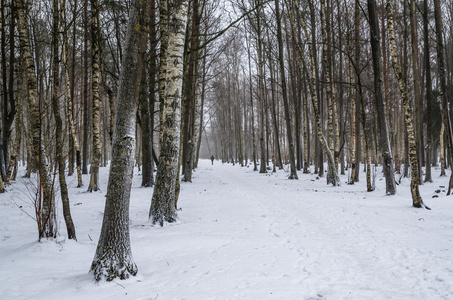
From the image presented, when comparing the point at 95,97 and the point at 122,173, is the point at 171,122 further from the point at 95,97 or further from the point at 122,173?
the point at 95,97

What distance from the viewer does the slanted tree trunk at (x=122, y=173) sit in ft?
10.5

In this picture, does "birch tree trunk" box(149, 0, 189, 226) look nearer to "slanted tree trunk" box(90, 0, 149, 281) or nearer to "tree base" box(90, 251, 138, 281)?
"slanted tree trunk" box(90, 0, 149, 281)

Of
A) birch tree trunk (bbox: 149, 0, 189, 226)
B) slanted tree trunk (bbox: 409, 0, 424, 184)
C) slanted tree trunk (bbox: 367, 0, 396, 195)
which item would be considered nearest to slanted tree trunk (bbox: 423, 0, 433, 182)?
slanted tree trunk (bbox: 409, 0, 424, 184)

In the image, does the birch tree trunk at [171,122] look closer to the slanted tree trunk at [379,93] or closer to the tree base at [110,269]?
the tree base at [110,269]

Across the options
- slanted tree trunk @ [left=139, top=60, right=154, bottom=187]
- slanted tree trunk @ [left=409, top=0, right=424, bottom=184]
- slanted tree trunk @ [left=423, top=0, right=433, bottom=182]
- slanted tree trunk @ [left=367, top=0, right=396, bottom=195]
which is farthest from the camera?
slanted tree trunk @ [left=139, top=60, right=154, bottom=187]

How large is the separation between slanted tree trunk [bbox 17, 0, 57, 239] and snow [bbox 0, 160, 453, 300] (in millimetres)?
324

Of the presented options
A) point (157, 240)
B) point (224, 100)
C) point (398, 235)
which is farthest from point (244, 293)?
point (224, 100)

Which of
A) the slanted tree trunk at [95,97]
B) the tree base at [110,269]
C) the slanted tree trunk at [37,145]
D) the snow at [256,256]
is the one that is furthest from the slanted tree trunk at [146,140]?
the tree base at [110,269]

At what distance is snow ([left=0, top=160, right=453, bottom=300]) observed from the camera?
2.90 m

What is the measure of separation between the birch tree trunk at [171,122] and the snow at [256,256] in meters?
0.42

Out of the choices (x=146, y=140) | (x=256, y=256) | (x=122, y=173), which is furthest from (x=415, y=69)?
(x=122, y=173)

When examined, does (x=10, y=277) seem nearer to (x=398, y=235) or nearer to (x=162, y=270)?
(x=162, y=270)

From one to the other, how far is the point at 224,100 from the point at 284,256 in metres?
32.0

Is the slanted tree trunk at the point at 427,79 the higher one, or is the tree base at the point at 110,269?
the slanted tree trunk at the point at 427,79
